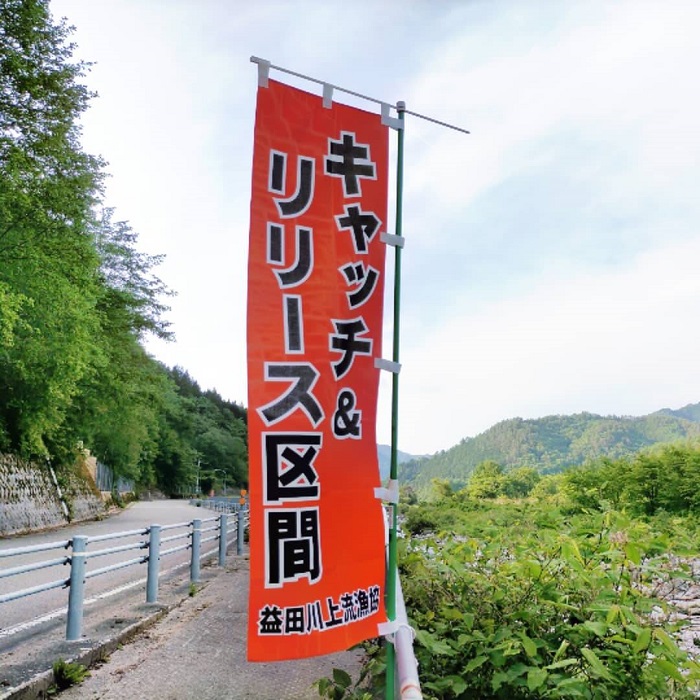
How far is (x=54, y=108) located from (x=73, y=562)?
15.8 m

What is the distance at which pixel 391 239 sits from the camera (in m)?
2.86

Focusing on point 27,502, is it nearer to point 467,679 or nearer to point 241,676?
point 241,676

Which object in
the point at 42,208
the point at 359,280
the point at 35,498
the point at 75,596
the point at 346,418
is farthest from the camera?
the point at 35,498

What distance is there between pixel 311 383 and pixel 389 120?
1.35 metres

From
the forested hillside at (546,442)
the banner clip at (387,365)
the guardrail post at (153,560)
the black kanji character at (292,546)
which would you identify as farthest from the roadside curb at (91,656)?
the forested hillside at (546,442)

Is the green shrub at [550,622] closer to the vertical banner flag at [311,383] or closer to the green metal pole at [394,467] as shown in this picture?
the green metal pole at [394,467]

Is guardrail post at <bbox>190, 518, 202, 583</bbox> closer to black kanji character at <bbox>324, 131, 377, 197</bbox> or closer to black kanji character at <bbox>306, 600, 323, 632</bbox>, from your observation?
black kanji character at <bbox>306, 600, 323, 632</bbox>

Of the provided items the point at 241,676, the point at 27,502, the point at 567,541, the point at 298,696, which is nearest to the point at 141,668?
the point at 241,676

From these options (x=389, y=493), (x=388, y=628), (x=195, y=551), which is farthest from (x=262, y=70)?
(x=195, y=551)

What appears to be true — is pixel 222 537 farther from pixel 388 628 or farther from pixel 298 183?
pixel 298 183

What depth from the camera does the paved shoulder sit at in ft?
14.3

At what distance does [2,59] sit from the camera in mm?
15641

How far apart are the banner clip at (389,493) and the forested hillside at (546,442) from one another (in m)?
164

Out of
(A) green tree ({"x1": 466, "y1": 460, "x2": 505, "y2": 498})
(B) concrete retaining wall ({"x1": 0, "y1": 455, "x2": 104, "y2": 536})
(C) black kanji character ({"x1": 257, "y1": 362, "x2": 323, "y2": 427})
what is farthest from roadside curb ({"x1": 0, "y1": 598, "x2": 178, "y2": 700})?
(A) green tree ({"x1": 466, "y1": 460, "x2": 505, "y2": 498})
